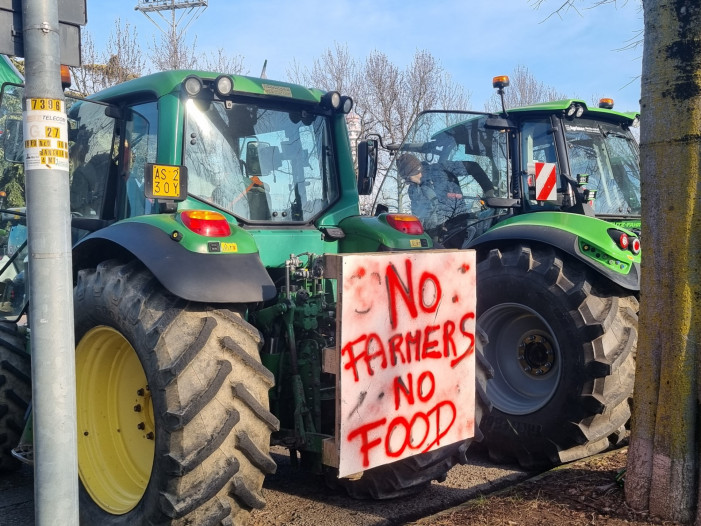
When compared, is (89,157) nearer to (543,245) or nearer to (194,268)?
(194,268)

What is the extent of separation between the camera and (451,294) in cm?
374

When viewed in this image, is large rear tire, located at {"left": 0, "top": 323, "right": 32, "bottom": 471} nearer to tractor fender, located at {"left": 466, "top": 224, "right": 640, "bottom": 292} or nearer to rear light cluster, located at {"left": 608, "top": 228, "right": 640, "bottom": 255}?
tractor fender, located at {"left": 466, "top": 224, "right": 640, "bottom": 292}

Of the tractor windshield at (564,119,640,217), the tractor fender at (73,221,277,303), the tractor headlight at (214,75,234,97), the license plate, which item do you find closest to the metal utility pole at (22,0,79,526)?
the tractor fender at (73,221,277,303)

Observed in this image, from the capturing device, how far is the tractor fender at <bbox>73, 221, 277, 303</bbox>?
11.6 ft

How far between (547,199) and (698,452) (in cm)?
285

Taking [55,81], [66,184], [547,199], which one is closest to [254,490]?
[66,184]

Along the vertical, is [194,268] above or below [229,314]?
above

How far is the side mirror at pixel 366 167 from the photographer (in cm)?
529

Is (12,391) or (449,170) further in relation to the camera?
(449,170)

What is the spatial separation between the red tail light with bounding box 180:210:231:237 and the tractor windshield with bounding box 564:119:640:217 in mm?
3352

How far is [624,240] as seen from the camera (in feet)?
17.7

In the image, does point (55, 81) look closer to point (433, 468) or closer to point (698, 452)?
point (433, 468)

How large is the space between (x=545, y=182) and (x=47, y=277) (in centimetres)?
414

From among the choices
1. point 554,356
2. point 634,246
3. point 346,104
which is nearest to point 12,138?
point 346,104
